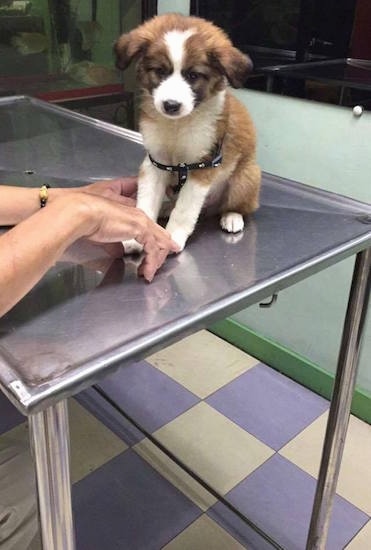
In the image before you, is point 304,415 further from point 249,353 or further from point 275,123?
point 275,123

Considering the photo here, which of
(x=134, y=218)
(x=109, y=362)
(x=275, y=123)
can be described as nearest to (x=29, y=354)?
(x=109, y=362)

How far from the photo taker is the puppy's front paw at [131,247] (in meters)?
0.85

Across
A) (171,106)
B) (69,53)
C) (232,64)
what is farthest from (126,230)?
(69,53)

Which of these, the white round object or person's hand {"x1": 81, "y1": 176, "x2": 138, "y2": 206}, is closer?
person's hand {"x1": 81, "y1": 176, "x2": 138, "y2": 206}

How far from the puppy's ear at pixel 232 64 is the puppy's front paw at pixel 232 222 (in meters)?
0.22

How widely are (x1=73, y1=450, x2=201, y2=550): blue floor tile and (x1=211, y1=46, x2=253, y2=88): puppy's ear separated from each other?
0.97m

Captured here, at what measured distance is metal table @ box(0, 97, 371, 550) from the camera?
1.93 feet

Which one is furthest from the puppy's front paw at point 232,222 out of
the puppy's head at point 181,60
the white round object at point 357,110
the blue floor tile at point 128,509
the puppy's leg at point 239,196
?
the blue floor tile at point 128,509

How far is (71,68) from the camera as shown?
6.03 ft

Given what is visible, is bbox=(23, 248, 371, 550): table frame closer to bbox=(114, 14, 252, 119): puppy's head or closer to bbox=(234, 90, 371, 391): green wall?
bbox=(114, 14, 252, 119): puppy's head

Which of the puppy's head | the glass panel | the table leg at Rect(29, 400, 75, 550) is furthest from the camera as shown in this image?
the glass panel

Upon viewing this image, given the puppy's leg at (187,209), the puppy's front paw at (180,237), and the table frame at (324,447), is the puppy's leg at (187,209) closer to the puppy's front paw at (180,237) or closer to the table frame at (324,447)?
the puppy's front paw at (180,237)

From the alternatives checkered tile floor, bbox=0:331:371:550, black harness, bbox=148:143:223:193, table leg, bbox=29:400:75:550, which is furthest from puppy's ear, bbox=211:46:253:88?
checkered tile floor, bbox=0:331:371:550

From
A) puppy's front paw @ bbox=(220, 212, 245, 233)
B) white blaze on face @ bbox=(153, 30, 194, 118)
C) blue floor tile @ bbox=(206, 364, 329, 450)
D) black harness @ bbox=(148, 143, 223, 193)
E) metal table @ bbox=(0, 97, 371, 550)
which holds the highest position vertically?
white blaze on face @ bbox=(153, 30, 194, 118)
